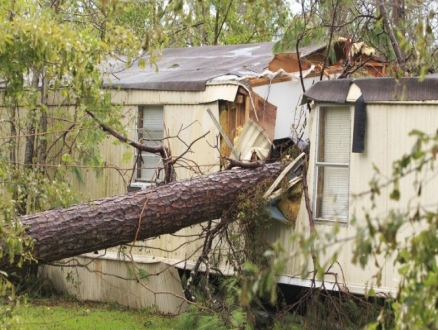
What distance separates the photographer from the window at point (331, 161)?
1031 cm

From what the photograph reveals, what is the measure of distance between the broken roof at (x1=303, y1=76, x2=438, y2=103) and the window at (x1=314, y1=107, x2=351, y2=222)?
216mm

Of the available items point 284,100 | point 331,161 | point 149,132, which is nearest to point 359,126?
point 331,161

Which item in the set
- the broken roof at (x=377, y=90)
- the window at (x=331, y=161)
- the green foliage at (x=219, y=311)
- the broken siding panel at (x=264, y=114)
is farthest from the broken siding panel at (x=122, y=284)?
the broken roof at (x=377, y=90)

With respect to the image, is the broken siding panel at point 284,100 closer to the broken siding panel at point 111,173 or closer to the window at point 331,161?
the window at point 331,161

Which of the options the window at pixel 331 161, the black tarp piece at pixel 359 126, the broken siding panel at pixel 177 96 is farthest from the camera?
the broken siding panel at pixel 177 96

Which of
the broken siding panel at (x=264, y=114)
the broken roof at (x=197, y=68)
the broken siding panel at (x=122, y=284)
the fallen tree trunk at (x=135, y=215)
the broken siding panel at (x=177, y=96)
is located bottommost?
the broken siding panel at (x=122, y=284)

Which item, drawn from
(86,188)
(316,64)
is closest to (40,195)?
(316,64)

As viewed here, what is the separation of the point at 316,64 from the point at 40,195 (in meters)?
6.04

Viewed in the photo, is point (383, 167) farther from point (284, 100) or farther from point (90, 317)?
point (90, 317)

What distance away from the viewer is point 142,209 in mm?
10156

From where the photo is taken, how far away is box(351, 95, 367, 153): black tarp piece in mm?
9969

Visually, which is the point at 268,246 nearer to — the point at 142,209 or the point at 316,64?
the point at 142,209

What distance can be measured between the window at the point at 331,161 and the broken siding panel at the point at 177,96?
7.44 ft

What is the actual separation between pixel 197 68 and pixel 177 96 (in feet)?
4.81
